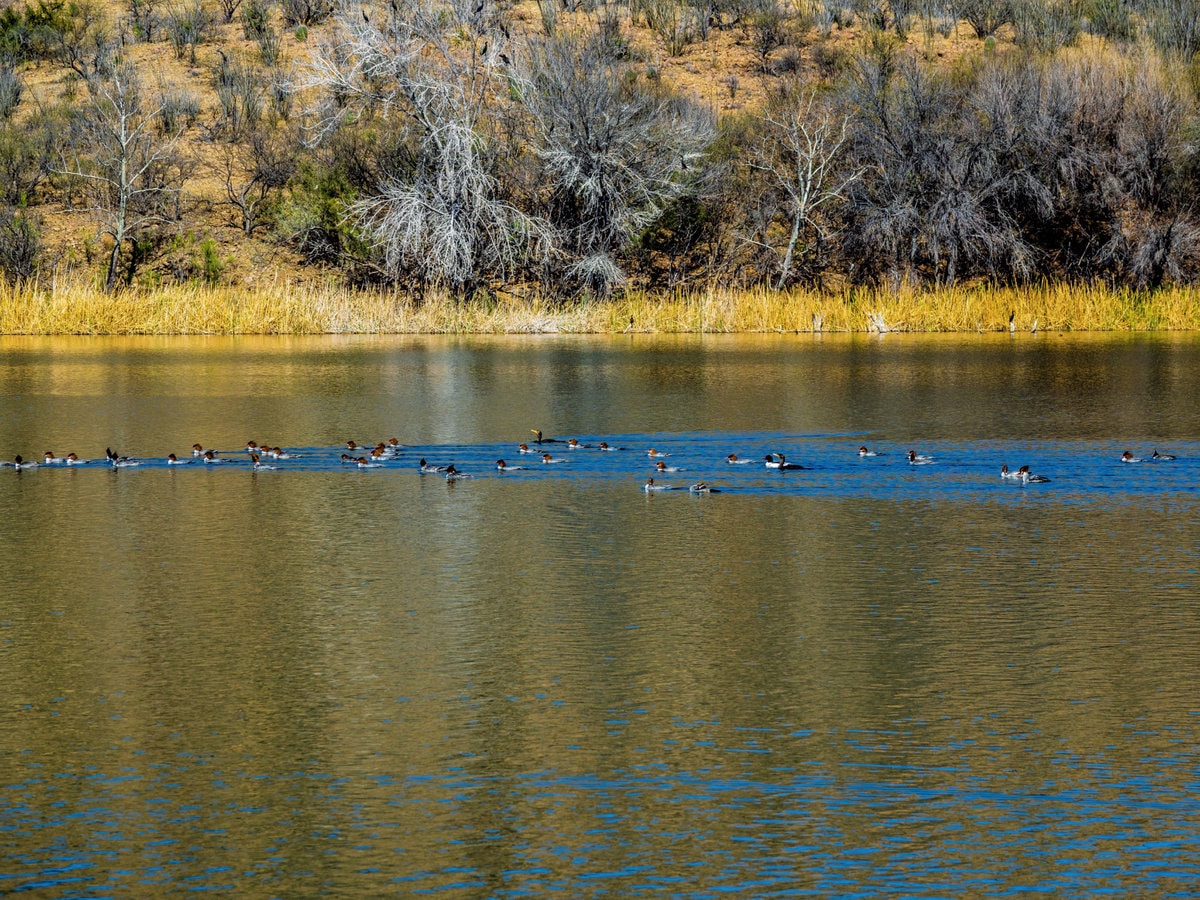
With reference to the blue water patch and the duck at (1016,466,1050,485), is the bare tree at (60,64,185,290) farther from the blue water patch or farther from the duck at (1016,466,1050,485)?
the duck at (1016,466,1050,485)

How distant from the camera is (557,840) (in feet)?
28.8

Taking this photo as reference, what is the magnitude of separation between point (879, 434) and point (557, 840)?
18.2 m

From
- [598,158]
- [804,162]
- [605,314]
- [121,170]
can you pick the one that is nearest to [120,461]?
[605,314]

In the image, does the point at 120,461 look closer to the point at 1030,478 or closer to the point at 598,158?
the point at 1030,478

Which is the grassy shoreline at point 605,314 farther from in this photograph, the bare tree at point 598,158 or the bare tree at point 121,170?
the bare tree at point 121,170

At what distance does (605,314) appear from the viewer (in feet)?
169

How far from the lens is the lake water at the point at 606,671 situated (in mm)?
8625

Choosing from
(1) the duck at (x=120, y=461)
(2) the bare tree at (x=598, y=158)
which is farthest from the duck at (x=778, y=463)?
(2) the bare tree at (x=598, y=158)

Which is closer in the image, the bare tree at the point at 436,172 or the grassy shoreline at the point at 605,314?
the grassy shoreline at the point at 605,314

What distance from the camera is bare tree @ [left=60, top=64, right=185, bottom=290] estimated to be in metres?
55.9

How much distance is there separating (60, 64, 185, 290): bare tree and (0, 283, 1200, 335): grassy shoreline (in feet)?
15.3

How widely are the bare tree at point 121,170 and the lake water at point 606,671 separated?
105 ft

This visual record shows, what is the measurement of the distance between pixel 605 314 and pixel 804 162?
404 inches

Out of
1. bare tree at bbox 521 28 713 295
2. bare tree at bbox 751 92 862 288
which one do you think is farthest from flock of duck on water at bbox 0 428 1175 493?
bare tree at bbox 751 92 862 288
